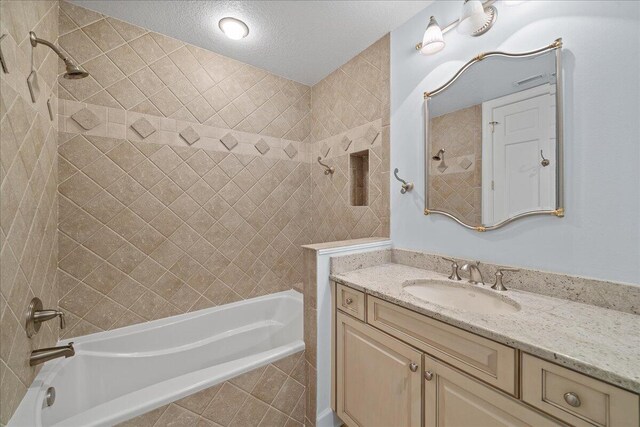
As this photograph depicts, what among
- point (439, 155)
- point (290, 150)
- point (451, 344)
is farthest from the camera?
point (290, 150)

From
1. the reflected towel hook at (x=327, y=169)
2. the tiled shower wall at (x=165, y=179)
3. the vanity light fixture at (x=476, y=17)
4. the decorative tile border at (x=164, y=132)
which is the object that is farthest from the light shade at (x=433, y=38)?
the tiled shower wall at (x=165, y=179)

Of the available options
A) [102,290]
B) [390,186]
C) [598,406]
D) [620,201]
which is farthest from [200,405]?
[620,201]

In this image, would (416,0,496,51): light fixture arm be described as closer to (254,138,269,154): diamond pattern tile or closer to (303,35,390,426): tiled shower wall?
(303,35,390,426): tiled shower wall

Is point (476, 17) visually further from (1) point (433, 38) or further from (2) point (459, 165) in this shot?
(2) point (459, 165)

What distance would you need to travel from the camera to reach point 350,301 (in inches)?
52.3

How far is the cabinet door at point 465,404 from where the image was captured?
2.44 feet

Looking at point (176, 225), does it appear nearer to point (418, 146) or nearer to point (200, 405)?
point (200, 405)

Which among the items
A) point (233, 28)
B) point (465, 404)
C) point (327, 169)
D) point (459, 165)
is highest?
point (233, 28)

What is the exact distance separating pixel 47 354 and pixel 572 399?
195cm

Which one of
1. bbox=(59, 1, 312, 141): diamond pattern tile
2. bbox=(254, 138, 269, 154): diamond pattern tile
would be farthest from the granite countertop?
bbox=(59, 1, 312, 141): diamond pattern tile

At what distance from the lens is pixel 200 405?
4.00 feet

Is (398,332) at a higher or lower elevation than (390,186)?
lower

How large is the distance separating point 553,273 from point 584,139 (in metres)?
0.56

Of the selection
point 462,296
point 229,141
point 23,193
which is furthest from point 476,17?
point 23,193
